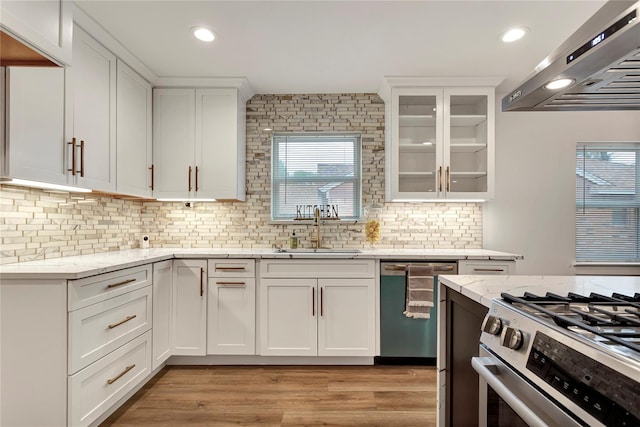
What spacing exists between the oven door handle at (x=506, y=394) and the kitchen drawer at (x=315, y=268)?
164 cm

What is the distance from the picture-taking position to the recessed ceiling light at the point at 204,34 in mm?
2187

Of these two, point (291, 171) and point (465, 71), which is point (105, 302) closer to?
point (291, 171)

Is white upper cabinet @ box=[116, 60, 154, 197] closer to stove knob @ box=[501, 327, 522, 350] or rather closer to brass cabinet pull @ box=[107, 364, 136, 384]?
brass cabinet pull @ box=[107, 364, 136, 384]

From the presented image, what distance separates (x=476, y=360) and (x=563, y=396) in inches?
13.8

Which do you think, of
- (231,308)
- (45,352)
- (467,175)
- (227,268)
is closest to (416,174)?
(467,175)

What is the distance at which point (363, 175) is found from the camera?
330 cm

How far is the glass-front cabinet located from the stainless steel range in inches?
79.3

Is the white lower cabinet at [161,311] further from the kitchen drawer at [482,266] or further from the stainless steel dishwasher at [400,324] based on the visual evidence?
the kitchen drawer at [482,266]

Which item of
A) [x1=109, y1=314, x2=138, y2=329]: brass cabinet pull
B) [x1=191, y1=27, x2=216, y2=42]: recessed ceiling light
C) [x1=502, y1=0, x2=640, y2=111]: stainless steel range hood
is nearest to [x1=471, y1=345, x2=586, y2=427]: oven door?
[x1=502, y1=0, x2=640, y2=111]: stainless steel range hood

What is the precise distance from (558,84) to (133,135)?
9.36 ft

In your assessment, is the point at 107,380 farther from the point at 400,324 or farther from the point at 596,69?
the point at 596,69

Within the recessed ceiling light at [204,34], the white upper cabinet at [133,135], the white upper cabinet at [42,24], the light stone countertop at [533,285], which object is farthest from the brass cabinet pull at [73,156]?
the light stone countertop at [533,285]

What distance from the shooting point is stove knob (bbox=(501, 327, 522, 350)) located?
865 millimetres

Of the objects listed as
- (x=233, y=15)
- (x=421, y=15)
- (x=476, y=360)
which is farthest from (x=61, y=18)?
(x=476, y=360)
